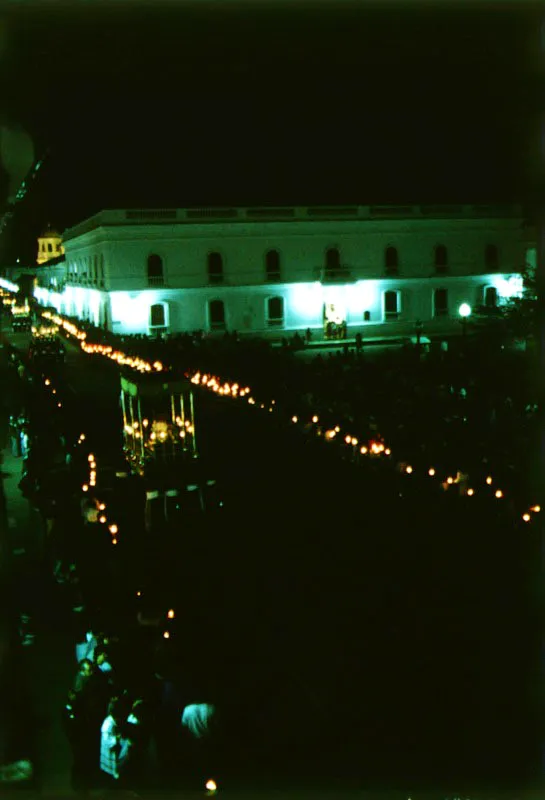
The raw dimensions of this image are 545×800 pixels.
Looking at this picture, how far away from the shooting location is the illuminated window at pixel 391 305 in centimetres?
3725

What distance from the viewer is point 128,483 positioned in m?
10.0

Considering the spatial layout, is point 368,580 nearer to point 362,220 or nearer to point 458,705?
point 458,705

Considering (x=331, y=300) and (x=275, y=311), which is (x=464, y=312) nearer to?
(x=331, y=300)

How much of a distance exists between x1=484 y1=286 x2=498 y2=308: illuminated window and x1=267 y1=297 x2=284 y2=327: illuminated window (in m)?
10.4

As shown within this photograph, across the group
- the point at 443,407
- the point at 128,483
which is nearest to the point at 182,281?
the point at 443,407

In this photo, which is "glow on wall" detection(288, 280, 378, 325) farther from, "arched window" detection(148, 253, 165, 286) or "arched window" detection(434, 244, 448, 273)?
"arched window" detection(148, 253, 165, 286)

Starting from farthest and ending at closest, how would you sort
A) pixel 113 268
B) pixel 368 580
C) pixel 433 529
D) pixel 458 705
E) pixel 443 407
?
pixel 113 268, pixel 443 407, pixel 433 529, pixel 368 580, pixel 458 705

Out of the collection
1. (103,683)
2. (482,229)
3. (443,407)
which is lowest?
(103,683)

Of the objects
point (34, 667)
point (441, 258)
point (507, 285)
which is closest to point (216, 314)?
point (441, 258)

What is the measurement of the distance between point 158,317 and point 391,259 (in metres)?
11.1

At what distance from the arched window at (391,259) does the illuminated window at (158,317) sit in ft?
34.2

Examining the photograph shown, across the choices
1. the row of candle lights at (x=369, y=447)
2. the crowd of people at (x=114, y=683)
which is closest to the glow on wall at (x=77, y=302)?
the row of candle lights at (x=369, y=447)

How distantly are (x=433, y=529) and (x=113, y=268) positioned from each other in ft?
88.5

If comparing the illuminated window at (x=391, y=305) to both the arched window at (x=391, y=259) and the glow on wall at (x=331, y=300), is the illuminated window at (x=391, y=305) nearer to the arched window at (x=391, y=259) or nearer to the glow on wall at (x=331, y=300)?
the glow on wall at (x=331, y=300)
